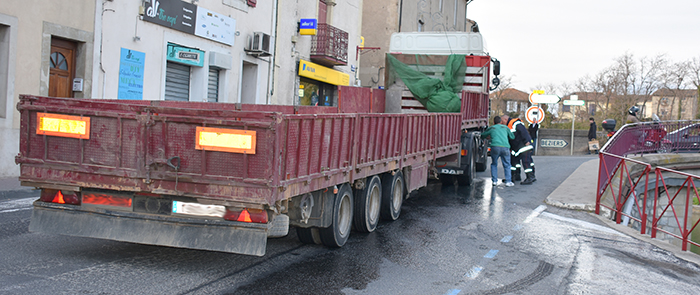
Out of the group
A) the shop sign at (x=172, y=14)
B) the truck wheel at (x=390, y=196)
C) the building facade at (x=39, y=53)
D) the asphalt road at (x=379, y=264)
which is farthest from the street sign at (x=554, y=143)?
Result: the building facade at (x=39, y=53)

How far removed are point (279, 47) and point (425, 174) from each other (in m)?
11.6

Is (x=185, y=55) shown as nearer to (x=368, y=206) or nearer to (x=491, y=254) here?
(x=368, y=206)

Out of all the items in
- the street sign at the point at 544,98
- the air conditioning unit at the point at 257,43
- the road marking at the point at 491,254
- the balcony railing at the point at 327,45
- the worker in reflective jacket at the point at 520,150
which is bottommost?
the road marking at the point at 491,254

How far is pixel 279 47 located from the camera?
66.5 feet

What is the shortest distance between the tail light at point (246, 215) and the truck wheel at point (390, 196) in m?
3.51

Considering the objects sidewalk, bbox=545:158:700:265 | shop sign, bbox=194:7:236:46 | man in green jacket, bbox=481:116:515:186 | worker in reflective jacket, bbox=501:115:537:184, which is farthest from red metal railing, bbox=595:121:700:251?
shop sign, bbox=194:7:236:46

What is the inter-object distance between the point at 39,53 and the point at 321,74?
13175 mm

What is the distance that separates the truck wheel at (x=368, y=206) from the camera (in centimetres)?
718

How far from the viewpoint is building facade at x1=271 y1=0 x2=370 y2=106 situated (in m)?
20.6

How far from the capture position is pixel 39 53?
1135 cm

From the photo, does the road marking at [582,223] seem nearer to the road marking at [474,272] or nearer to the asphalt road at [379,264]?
the asphalt road at [379,264]

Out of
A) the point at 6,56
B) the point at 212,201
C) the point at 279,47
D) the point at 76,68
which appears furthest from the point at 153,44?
the point at 212,201

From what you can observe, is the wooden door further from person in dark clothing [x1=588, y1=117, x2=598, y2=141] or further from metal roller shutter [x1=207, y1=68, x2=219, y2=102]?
person in dark clothing [x1=588, y1=117, x2=598, y2=141]

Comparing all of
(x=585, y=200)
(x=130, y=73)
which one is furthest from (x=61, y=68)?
(x=585, y=200)
